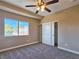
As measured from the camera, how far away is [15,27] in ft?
18.4

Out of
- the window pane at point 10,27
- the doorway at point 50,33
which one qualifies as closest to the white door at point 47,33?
the doorway at point 50,33

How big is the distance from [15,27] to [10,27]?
1.43 feet

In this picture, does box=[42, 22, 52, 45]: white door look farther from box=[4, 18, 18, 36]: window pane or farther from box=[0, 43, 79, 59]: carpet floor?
box=[4, 18, 18, 36]: window pane

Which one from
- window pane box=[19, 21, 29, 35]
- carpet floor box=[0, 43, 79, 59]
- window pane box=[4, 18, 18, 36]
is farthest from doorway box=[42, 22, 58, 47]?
window pane box=[4, 18, 18, 36]

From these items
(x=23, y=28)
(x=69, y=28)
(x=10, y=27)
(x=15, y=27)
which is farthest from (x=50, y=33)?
(x=10, y=27)

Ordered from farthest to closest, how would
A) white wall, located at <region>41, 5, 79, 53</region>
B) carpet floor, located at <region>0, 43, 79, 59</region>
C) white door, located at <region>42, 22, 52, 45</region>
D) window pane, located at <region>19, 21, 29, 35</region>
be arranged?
white door, located at <region>42, 22, 52, 45</region> < window pane, located at <region>19, 21, 29, 35</region> < white wall, located at <region>41, 5, 79, 53</region> < carpet floor, located at <region>0, 43, 79, 59</region>

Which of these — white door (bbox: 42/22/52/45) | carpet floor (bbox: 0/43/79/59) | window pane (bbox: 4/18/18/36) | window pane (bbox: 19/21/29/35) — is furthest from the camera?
white door (bbox: 42/22/52/45)

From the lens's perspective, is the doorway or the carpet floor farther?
the doorway

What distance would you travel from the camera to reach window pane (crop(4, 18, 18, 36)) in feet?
16.2

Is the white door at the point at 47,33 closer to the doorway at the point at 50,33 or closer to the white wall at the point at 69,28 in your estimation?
the doorway at the point at 50,33

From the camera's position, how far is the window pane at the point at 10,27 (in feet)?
16.2

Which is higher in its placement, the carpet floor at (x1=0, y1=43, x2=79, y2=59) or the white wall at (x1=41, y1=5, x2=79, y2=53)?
the white wall at (x1=41, y1=5, x2=79, y2=53)

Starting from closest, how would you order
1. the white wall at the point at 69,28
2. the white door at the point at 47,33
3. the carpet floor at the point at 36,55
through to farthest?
the carpet floor at the point at 36,55
the white wall at the point at 69,28
the white door at the point at 47,33

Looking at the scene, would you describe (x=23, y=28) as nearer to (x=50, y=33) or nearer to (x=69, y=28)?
(x=50, y=33)
